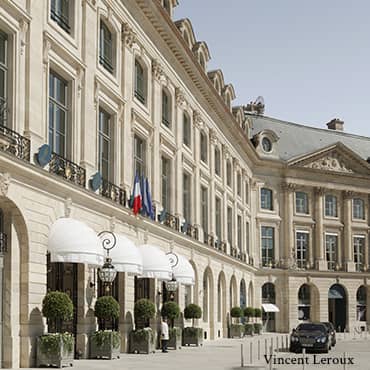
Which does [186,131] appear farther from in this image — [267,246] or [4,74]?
[267,246]

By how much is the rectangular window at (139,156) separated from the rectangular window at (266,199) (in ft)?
137

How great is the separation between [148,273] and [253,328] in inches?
1271

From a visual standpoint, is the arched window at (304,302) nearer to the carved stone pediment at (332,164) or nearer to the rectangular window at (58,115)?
the carved stone pediment at (332,164)

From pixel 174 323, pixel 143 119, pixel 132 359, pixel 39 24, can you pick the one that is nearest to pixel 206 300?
pixel 174 323

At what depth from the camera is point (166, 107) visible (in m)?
45.0

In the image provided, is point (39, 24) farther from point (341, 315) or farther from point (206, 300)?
point (341, 315)

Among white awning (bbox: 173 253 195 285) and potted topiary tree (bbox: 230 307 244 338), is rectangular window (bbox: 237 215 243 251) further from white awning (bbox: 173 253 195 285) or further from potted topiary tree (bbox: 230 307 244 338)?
white awning (bbox: 173 253 195 285)

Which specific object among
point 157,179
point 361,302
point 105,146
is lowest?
point 361,302

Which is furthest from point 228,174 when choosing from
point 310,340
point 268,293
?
point 310,340

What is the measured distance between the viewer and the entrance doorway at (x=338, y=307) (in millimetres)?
83525

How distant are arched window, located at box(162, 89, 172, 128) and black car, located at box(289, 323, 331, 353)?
12450 mm

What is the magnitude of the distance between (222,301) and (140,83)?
79.1ft

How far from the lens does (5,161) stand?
22.8 meters

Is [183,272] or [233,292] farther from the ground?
[183,272]
